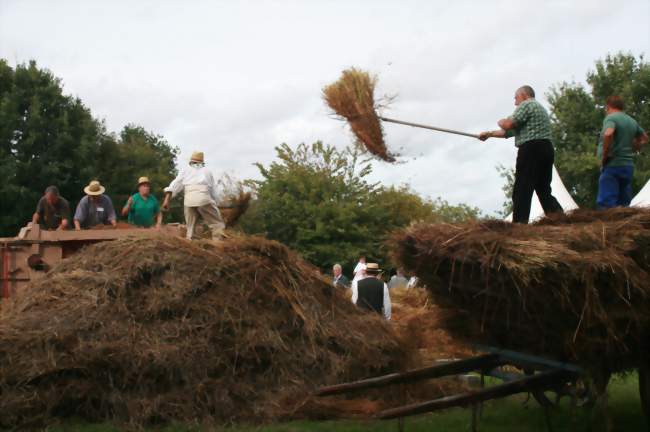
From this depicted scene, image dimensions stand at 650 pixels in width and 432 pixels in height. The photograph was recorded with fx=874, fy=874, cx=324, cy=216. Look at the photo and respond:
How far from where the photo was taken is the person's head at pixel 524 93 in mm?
8711

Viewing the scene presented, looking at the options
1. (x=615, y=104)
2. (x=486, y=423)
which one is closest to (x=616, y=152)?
(x=615, y=104)

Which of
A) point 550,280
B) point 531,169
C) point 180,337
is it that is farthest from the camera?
point 180,337

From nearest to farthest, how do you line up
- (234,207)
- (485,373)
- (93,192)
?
(485,373) < (93,192) < (234,207)

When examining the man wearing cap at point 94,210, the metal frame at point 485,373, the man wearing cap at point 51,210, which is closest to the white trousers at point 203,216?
the man wearing cap at point 94,210

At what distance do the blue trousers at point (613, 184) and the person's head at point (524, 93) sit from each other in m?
1.29

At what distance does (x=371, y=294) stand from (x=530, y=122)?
4163mm

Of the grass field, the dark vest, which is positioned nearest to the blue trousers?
the grass field

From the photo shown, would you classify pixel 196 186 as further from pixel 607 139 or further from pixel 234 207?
pixel 607 139

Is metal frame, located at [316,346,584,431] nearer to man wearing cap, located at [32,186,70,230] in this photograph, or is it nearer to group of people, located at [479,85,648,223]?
group of people, located at [479,85,648,223]

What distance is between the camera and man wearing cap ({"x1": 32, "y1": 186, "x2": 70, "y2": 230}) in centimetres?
1304

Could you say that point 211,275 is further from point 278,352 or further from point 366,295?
point 366,295

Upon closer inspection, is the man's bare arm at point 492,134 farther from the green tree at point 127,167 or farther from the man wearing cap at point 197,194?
the green tree at point 127,167

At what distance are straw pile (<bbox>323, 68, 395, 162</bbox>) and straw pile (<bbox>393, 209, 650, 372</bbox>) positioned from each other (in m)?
5.01

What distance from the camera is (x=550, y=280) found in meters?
5.79
